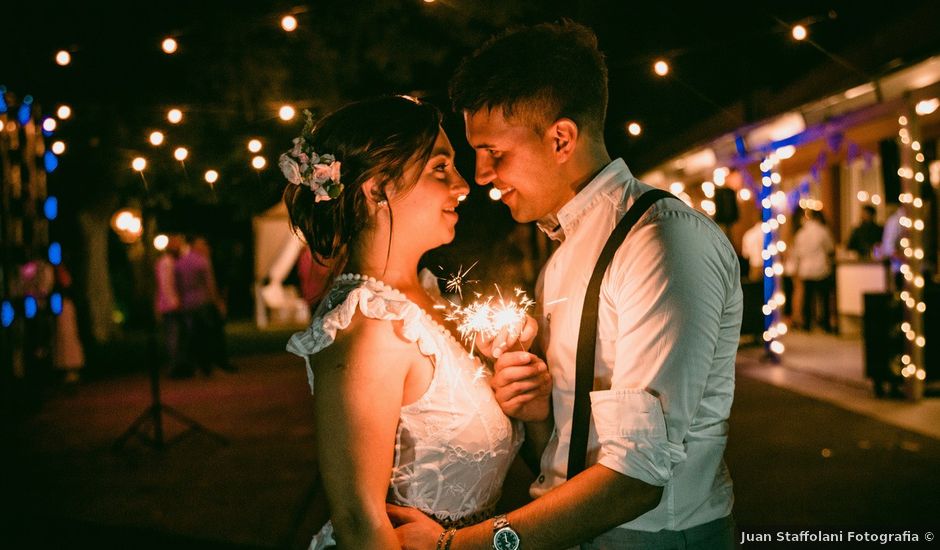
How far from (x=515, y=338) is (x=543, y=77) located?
77 centimetres

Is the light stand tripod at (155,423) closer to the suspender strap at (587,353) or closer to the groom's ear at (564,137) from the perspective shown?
the groom's ear at (564,137)

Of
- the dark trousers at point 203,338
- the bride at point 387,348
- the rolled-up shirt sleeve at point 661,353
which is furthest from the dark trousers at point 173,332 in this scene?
the rolled-up shirt sleeve at point 661,353

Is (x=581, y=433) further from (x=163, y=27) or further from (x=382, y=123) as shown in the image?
(x=163, y=27)

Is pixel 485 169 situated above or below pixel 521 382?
above

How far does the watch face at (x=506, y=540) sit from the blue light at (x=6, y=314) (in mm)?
10989

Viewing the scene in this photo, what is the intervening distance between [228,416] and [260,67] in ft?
29.1

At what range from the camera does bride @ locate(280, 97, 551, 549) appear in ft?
6.68

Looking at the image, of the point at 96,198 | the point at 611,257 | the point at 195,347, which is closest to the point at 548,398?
the point at 611,257

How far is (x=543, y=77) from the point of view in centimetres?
210

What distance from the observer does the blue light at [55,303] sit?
11797 millimetres

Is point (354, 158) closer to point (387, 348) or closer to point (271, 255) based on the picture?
point (387, 348)

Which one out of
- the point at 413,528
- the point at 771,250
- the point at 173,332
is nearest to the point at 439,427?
the point at 413,528

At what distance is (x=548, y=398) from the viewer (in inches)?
90.6

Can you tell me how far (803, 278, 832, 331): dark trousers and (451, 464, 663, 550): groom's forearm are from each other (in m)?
13.1
